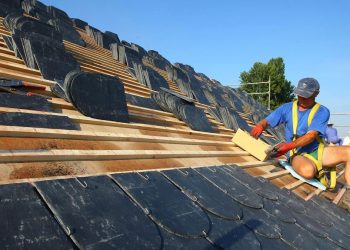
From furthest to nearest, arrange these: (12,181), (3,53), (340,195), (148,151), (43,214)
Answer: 1. (340,195)
2. (3,53)
3. (148,151)
4. (12,181)
5. (43,214)

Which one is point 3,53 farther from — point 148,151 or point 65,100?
point 148,151

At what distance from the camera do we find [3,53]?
3814mm

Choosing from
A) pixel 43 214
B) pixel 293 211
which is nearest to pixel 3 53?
pixel 43 214

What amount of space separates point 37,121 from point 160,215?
48.6 inches

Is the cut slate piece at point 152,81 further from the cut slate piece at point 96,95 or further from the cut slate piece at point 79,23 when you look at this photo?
the cut slate piece at point 79,23

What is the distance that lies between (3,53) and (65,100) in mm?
1212

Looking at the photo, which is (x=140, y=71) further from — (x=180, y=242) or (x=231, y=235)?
(x=180, y=242)

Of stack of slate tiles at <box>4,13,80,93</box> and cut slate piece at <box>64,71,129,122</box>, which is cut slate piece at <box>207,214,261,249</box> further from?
stack of slate tiles at <box>4,13,80,93</box>

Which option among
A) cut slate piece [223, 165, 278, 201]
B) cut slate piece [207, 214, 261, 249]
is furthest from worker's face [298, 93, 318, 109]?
cut slate piece [207, 214, 261, 249]

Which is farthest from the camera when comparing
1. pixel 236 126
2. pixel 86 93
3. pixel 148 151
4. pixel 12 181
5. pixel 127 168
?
pixel 236 126

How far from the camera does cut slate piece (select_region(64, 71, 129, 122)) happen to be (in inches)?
119

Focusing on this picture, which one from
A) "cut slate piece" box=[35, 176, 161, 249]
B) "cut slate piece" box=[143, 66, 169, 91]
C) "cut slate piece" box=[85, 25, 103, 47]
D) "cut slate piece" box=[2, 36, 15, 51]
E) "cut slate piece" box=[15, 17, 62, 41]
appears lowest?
"cut slate piece" box=[35, 176, 161, 249]

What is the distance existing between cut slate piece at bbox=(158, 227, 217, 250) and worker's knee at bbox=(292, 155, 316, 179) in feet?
9.76

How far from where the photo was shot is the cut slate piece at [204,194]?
219 cm
